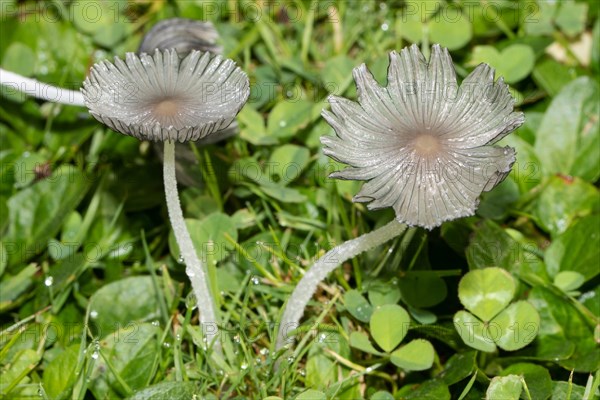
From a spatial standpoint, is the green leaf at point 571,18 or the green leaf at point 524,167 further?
the green leaf at point 571,18

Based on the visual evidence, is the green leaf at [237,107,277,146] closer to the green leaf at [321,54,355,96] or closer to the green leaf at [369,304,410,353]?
the green leaf at [321,54,355,96]

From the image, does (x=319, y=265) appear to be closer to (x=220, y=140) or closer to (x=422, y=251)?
(x=422, y=251)

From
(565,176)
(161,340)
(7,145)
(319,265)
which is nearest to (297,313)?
(319,265)

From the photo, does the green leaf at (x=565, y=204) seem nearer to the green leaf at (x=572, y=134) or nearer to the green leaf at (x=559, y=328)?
the green leaf at (x=572, y=134)

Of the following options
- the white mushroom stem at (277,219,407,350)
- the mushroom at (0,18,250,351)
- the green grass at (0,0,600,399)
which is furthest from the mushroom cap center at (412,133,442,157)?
the green grass at (0,0,600,399)

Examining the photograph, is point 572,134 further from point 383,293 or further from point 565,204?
point 383,293

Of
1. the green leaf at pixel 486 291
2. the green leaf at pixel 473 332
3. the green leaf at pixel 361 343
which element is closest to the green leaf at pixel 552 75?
the green leaf at pixel 486 291

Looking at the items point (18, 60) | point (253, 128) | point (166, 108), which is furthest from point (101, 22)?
point (166, 108)

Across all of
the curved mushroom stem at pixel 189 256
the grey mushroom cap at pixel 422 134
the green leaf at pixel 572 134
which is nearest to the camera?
the grey mushroom cap at pixel 422 134
